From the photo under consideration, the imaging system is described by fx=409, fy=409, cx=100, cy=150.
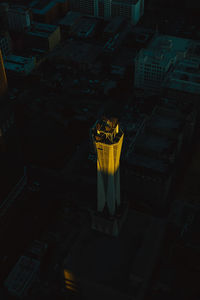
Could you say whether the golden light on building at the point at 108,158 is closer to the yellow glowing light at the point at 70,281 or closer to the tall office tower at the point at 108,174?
the tall office tower at the point at 108,174

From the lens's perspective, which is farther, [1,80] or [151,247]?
[1,80]

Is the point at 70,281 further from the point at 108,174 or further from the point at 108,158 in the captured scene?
the point at 108,158

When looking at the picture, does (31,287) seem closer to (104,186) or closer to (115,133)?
(104,186)

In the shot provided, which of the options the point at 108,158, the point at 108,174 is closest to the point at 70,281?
the point at 108,174

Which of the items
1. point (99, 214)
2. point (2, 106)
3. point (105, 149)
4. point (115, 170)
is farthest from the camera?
point (2, 106)

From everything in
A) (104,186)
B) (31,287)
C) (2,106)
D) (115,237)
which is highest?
(2,106)

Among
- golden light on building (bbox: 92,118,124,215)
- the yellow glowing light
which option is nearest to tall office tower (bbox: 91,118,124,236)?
golden light on building (bbox: 92,118,124,215)

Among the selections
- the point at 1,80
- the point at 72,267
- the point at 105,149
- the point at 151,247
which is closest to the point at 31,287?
the point at 72,267
